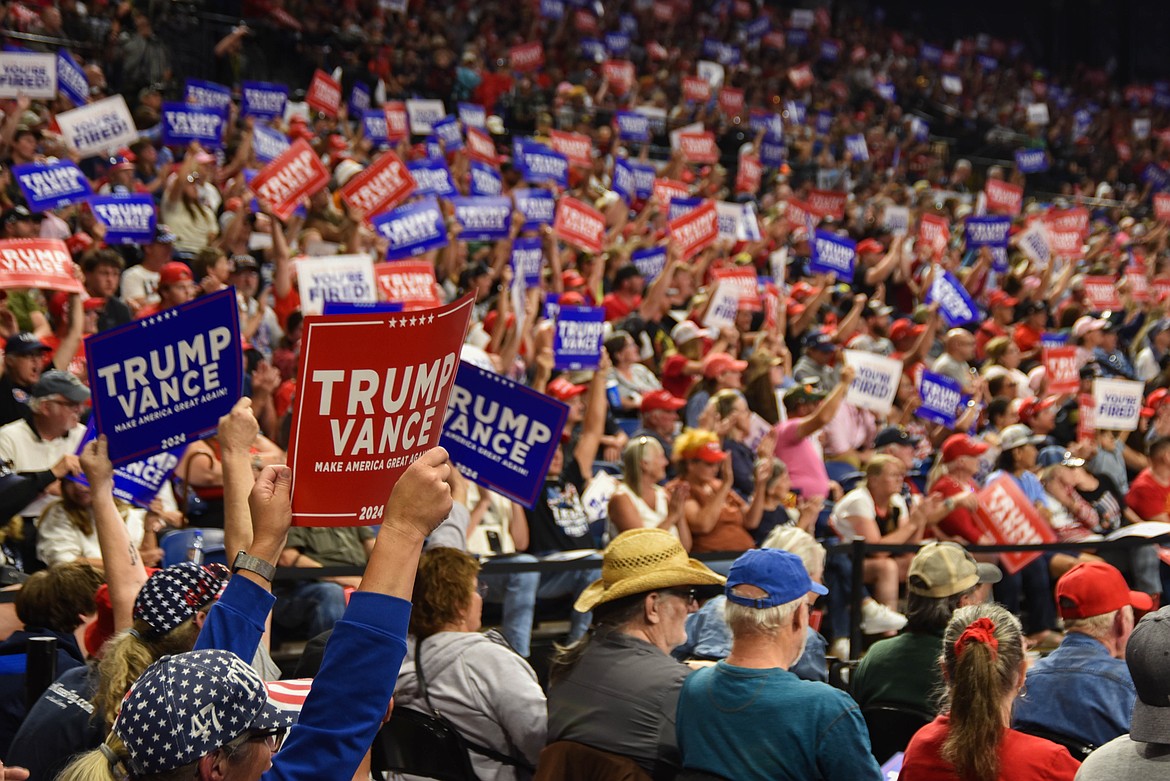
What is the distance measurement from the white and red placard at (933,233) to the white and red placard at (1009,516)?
349 inches

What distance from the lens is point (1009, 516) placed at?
23.4ft

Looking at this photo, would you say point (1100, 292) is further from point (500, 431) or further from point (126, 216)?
point (500, 431)

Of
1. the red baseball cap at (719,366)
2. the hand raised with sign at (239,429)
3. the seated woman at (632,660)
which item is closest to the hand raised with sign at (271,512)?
the hand raised with sign at (239,429)

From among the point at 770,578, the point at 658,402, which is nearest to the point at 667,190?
the point at 658,402

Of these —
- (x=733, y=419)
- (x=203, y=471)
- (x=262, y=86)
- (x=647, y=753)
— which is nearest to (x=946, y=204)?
(x=262, y=86)

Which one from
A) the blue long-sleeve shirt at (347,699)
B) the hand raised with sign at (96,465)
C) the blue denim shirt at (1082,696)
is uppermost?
the blue long-sleeve shirt at (347,699)

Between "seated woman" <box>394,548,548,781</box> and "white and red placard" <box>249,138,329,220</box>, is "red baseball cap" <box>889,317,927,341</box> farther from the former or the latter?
"seated woman" <box>394,548,548,781</box>

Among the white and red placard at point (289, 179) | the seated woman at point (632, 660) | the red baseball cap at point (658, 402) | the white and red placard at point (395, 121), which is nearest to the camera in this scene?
the seated woman at point (632, 660)

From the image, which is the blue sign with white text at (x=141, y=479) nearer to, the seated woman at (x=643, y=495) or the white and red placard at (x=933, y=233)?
the seated woman at (x=643, y=495)

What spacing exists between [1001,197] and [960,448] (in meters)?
10.5

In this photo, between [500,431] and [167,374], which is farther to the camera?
[500,431]

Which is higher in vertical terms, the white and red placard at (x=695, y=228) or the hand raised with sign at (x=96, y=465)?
the hand raised with sign at (x=96, y=465)

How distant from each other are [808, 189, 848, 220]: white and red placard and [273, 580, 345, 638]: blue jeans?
42.3 feet

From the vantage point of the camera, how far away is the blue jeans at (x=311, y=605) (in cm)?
596
